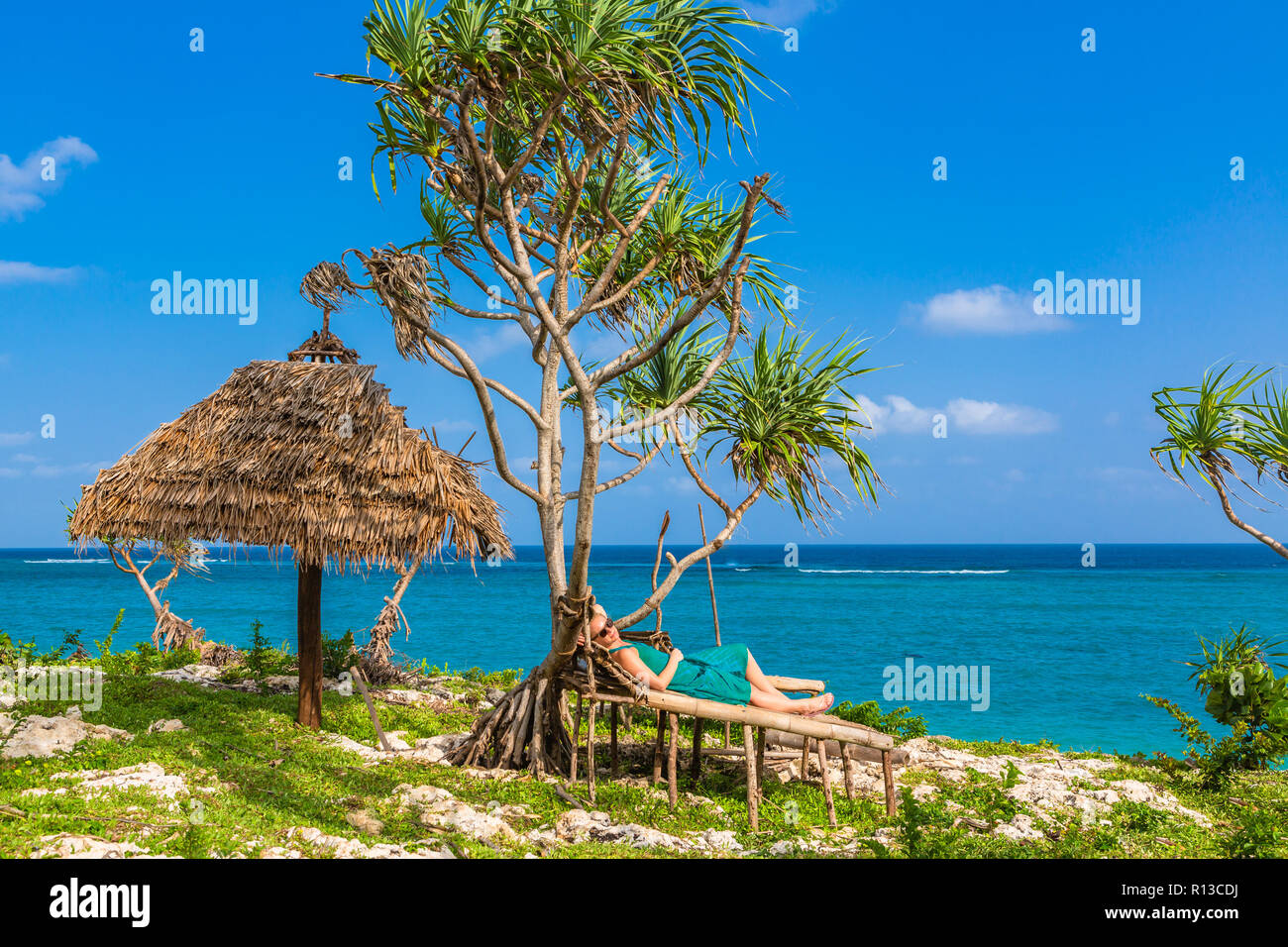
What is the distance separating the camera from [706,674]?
5430 millimetres

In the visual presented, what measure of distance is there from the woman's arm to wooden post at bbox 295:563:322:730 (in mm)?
2706

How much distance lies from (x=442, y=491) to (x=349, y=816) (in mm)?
2437

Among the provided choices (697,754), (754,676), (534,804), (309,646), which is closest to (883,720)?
(697,754)

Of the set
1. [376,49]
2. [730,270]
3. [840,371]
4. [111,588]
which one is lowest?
[111,588]

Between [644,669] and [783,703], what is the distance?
0.89m

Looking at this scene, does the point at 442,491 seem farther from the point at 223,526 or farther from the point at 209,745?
the point at 209,745

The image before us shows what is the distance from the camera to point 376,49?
17.6 feet

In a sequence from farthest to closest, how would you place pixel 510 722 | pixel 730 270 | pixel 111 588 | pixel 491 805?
pixel 111 588, pixel 510 722, pixel 730 270, pixel 491 805

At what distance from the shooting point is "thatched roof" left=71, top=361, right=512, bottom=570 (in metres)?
6.16

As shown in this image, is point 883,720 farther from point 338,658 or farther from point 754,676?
point 338,658

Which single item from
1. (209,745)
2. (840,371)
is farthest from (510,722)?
(840,371)

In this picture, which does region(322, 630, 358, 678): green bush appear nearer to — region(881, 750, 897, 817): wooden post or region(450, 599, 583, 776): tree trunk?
region(450, 599, 583, 776): tree trunk

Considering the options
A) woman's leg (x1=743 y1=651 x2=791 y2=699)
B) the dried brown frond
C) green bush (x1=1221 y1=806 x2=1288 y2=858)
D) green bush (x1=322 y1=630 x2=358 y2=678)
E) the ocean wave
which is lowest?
the ocean wave
